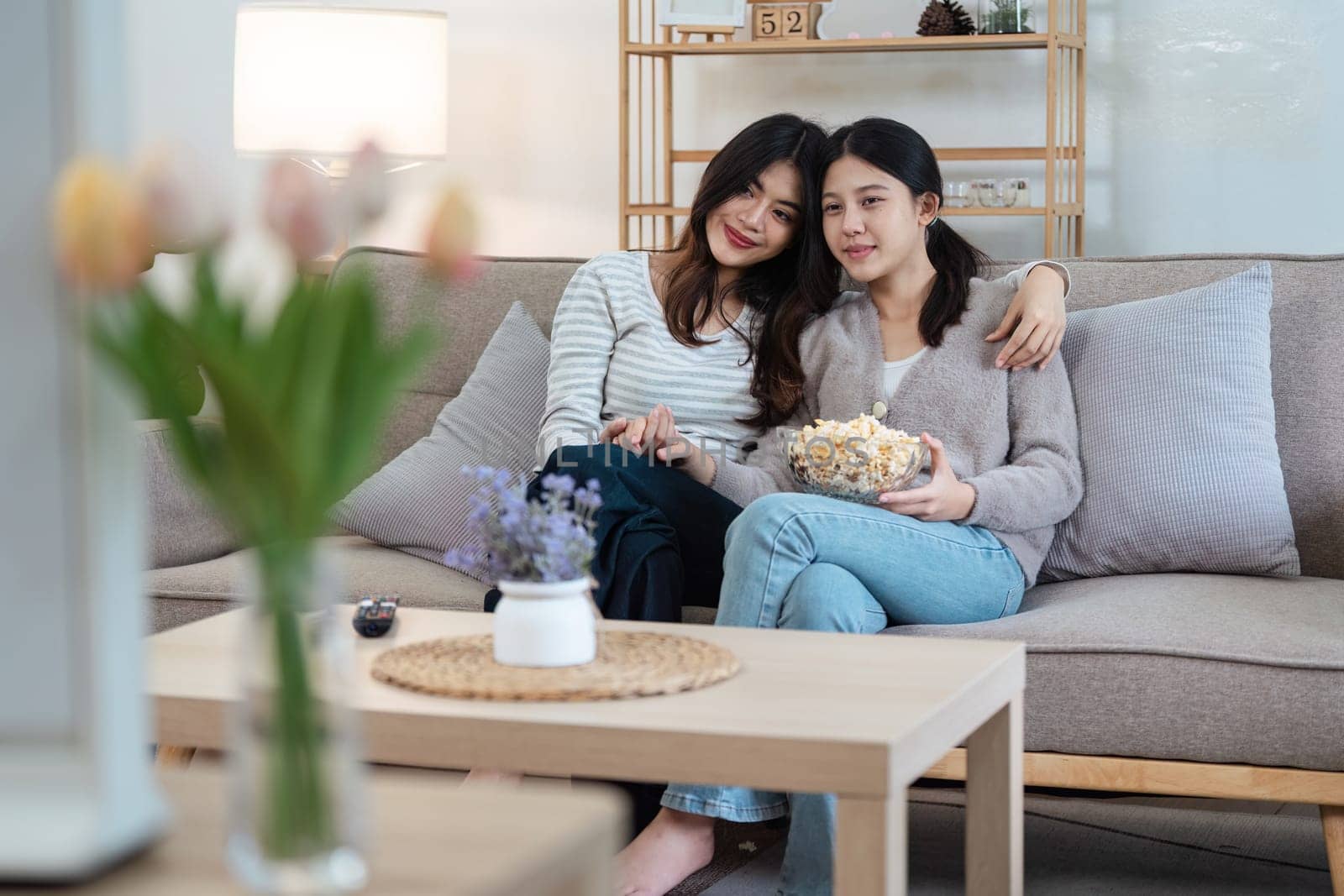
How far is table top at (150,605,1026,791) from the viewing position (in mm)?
1188

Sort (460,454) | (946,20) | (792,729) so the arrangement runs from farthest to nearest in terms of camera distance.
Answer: (946,20), (460,454), (792,729)

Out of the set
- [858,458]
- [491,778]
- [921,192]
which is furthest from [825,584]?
[921,192]

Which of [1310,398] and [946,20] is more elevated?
[946,20]

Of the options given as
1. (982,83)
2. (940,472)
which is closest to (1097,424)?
(940,472)

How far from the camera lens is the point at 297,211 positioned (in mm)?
616

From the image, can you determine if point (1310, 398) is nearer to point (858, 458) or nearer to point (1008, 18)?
point (858, 458)

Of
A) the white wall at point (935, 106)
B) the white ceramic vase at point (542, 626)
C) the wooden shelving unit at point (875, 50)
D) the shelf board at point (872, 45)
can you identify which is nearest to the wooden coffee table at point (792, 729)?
the white ceramic vase at point (542, 626)

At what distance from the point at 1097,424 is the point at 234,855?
73.2 inches

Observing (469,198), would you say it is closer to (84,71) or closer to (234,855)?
(84,71)

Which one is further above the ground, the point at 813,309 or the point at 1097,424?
the point at 813,309

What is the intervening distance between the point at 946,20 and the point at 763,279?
1378mm

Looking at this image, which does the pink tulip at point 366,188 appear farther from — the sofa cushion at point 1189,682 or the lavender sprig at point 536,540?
the sofa cushion at point 1189,682

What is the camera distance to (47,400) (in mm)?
611

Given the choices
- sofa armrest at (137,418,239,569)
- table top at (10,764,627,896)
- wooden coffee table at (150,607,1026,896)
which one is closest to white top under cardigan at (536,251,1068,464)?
sofa armrest at (137,418,239,569)
